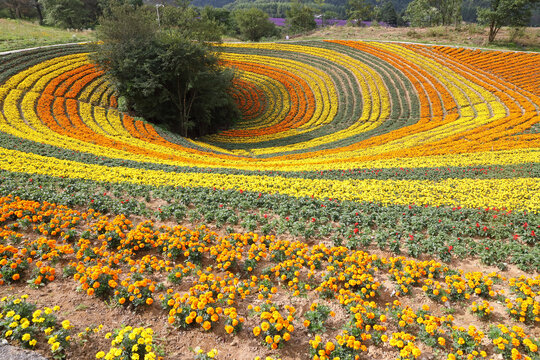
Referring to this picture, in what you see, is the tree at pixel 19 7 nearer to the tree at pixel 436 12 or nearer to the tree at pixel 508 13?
the tree at pixel 508 13

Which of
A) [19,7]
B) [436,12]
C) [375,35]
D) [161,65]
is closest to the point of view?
[161,65]

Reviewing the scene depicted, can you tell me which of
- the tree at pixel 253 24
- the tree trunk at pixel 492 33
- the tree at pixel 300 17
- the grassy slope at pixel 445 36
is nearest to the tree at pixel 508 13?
the tree trunk at pixel 492 33

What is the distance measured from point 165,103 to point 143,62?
552cm

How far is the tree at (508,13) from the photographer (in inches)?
1826

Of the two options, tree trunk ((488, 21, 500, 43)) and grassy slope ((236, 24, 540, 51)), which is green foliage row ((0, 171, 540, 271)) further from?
tree trunk ((488, 21, 500, 43))

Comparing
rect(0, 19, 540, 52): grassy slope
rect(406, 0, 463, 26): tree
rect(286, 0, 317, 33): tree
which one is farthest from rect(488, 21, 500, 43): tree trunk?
rect(286, 0, 317, 33): tree

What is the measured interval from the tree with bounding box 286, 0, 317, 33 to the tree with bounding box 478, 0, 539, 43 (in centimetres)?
5683

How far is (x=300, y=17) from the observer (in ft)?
316

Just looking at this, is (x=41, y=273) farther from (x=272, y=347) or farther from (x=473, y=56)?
(x=473, y=56)

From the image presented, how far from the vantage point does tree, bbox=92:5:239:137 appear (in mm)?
30891

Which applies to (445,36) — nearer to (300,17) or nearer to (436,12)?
(436,12)

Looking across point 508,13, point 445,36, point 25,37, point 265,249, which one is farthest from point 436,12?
point 265,249

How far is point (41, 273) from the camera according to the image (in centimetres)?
655

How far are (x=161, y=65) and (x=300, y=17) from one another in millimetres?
80783
